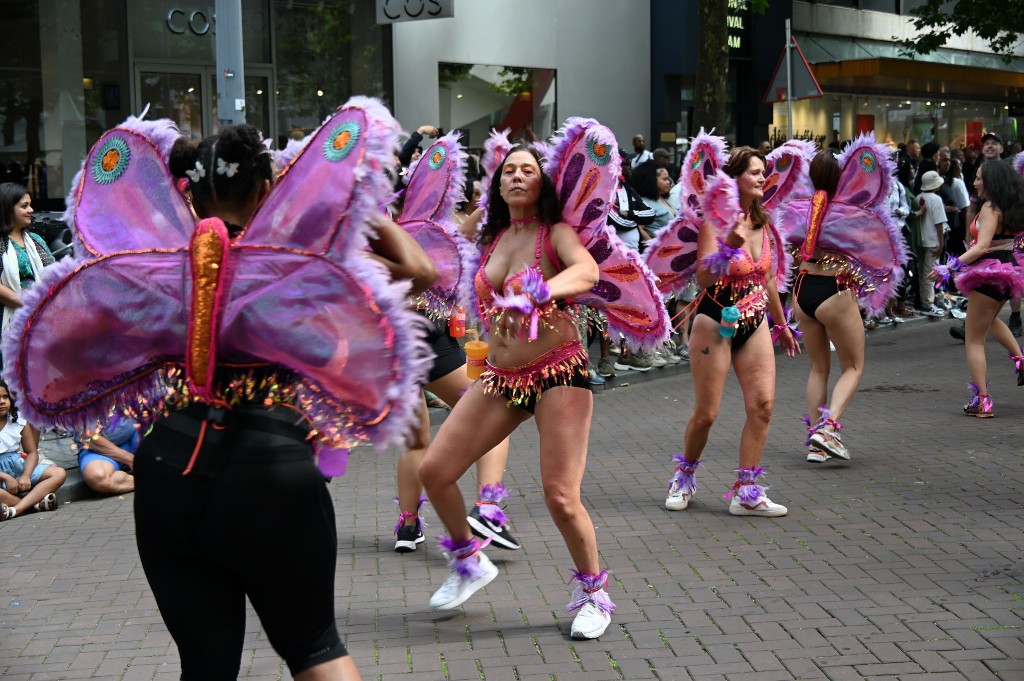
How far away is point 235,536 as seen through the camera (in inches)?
117

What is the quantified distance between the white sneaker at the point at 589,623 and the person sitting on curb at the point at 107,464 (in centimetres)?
407

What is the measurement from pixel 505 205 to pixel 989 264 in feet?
20.1

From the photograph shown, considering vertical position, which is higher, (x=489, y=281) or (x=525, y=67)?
(x=525, y=67)

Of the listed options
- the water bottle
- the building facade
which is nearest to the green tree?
the building facade

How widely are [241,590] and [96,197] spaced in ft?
3.67

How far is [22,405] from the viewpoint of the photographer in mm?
3318

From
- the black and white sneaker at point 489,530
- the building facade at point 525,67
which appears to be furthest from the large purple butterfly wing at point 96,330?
the building facade at point 525,67

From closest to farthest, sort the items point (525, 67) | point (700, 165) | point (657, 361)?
point (700, 165) < point (657, 361) < point (525, 67)

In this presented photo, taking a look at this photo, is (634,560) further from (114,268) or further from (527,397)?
(114,268)

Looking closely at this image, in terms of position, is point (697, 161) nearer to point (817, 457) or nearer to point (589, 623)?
point (817, 457)

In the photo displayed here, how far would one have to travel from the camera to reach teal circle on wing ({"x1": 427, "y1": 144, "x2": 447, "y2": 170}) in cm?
645

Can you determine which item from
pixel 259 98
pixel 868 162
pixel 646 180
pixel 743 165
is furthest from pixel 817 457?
pixel 259 98

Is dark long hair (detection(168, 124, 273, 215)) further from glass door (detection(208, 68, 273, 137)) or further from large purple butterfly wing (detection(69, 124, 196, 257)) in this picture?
glass door (detection(208, 68, 273, 137))

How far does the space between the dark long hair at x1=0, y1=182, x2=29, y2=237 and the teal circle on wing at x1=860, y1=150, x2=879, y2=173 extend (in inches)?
230
